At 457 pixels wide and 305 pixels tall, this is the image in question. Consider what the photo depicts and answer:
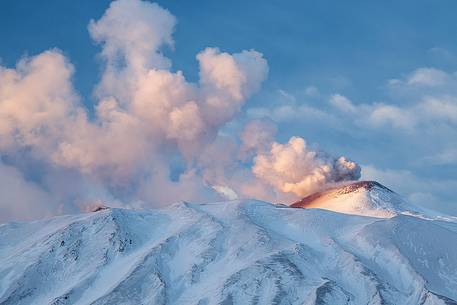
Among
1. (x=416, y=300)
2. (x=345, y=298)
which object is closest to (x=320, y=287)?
(x=345, y=298)

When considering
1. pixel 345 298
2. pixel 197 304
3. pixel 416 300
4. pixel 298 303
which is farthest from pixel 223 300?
pixel 416 300

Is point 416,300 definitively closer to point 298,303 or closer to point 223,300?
point 298,303

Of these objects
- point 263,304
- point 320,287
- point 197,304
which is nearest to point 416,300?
point 320,287

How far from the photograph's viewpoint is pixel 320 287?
19938 centimetres

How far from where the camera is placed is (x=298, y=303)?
651ft

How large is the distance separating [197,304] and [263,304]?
17.5 metres

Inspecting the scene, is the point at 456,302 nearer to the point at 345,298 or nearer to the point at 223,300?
the point at 345,298

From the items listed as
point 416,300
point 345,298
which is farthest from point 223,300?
point 416,300

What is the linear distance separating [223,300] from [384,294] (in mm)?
42222

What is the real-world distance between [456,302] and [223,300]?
59220 millimetres

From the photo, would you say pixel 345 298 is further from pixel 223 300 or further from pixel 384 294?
pixel 223 300

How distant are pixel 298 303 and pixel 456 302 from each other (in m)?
39.8

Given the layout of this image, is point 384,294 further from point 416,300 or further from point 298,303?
point 298,303

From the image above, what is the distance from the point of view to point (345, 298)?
197m
